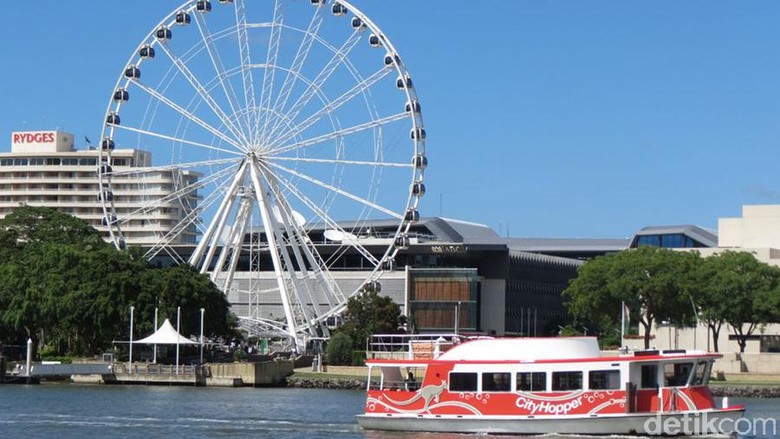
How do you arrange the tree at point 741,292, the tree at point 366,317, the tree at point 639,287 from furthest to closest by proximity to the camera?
the tree at point 366,317 < the tree at point 639,287 < the tree at point 741,292

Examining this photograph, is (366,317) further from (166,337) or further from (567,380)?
(567,380)

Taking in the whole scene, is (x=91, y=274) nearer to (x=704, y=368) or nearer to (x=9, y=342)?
(x=9, y=342)

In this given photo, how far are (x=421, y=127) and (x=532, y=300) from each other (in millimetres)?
82201

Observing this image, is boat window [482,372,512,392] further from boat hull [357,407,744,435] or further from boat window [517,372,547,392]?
boat hull [357,407,744,435]

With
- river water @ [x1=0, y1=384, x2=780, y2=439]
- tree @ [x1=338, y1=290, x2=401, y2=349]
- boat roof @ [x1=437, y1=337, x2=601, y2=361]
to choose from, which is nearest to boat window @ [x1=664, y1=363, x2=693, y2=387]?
boat roof @ [x1=437, y1=337, x2=601, y2=361]

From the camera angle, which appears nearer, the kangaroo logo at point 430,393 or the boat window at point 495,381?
the boat window at point 495,381

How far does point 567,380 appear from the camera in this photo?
6875 cm

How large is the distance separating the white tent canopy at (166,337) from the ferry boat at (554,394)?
51.3 metres

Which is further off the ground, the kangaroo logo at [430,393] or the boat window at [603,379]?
the boat window at [603,379]

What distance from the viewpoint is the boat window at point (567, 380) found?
6869 centimetres

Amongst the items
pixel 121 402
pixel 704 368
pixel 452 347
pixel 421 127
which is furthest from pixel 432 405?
pixel 421 127

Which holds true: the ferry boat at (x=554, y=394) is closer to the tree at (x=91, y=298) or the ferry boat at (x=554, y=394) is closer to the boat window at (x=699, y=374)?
the boat window at (x=699, y=374)

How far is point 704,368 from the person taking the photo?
68.6 m

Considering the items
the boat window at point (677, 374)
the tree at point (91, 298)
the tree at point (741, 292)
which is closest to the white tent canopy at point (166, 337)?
the tree at point (91, 298)
